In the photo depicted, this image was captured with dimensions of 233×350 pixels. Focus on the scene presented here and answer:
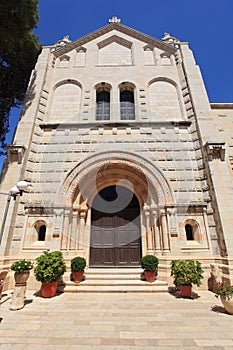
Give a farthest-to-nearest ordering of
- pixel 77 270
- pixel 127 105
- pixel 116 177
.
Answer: pixel 127 105 < pixel 116 177 < pixel 77 270

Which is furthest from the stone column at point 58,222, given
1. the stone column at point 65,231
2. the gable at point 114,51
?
the gable at point 114,51

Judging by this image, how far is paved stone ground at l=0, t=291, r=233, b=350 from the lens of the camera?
330 centimetres

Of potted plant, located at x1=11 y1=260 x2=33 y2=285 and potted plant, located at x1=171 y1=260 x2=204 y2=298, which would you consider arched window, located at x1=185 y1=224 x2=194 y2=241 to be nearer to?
potted plant, located at x1=171 y1=260 x2=204 y2=298

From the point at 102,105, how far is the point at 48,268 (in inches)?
357

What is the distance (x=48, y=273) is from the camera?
5.96 m

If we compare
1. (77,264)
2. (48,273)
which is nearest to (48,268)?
(48,273)

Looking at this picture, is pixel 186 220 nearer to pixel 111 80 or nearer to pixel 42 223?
pixel 42 223

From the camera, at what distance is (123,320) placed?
423cm

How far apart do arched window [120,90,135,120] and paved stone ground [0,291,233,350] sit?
8.86 meters

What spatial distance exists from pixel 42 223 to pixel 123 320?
5.18 m

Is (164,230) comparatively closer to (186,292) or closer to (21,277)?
(186,292)

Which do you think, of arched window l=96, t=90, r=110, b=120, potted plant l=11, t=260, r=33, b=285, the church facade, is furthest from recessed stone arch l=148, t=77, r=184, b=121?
potted plant l=11, t=260, r=33, b=285

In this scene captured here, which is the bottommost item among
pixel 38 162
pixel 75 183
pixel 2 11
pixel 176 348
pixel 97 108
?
pixel 176 348

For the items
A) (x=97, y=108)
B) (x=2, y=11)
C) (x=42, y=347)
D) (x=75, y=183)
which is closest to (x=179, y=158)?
(x=75, y=183)
